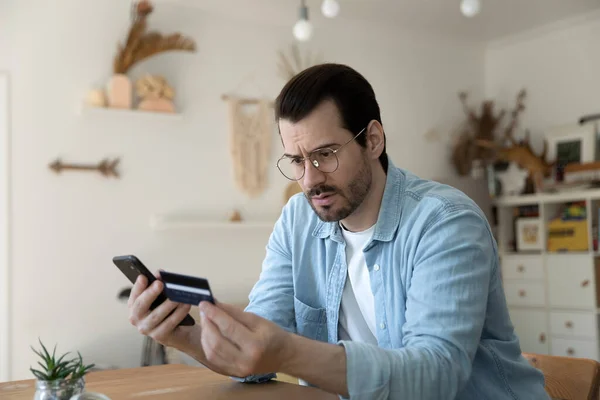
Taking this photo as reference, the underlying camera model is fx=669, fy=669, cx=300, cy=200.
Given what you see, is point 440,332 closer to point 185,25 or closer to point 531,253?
point 185,25

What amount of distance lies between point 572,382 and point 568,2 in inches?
148

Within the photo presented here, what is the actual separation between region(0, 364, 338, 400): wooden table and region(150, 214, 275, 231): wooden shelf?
238 cm

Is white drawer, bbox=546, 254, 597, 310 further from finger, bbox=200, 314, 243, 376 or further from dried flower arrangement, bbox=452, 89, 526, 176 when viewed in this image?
finger, bbox=200, 314, 243, 376

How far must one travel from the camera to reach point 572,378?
1485 millimetres

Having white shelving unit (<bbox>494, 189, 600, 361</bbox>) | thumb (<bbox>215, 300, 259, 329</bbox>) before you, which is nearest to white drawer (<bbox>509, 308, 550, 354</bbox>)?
white shelving unit (<bbox>494, 189, 600, 361</bbox>)

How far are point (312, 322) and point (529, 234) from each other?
3.65 metres

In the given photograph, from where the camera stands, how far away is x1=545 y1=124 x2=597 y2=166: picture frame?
15.5 feet

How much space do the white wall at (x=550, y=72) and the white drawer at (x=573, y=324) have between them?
138 centimetres

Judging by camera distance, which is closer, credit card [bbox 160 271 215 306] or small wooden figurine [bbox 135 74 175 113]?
credit card [bbox 160 271 215 306]

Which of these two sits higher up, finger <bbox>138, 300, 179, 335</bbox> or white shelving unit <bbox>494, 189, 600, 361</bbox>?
finger <bbox>138, 300, 179, 335</bbox>

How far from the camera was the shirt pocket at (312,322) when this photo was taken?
5.30 feet

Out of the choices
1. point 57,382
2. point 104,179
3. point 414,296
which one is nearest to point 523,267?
point 104,179

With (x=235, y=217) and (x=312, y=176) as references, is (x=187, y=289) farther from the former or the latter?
(x=235, y=217)

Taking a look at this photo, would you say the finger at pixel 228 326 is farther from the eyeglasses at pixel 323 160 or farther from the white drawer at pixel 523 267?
the white drawer at pixel 523 267
